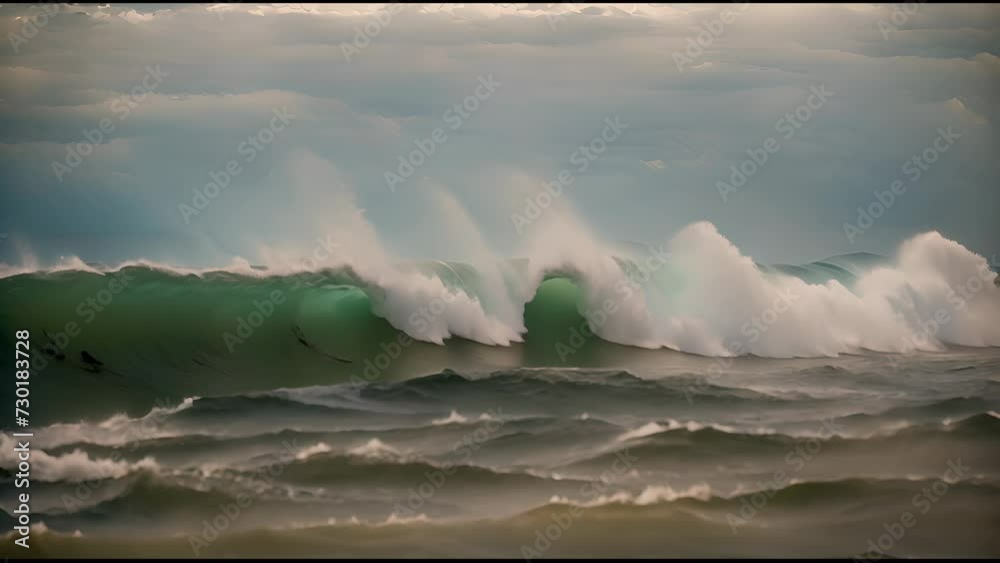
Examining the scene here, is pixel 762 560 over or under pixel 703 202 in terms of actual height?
under

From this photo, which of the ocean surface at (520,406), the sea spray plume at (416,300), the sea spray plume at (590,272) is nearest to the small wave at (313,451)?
the ocean surface at (520,406)

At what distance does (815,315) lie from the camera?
1188cm

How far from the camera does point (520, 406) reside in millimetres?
8742

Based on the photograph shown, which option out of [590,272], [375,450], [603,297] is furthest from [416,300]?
[375,450]

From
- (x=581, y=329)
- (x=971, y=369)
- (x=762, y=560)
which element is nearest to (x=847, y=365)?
(x=971, y=369)

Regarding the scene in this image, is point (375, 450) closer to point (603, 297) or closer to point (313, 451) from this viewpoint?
point (313, 451)

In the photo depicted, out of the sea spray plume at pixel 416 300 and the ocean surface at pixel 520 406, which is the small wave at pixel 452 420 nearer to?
the ocean surface at pixel 520 406

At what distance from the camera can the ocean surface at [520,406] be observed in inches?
251

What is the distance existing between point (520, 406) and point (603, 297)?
315cm

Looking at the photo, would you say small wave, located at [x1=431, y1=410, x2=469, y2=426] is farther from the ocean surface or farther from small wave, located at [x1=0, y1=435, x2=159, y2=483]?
small wave, located at [x1=0, y1=435, x2=159, y2=483]

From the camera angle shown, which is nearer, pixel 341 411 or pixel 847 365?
pixel 341 411

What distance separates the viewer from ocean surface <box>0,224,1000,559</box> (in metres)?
6.38

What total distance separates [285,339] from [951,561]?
7.01 meters

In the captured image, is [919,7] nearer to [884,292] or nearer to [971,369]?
[884,292]
